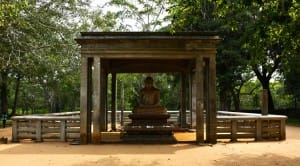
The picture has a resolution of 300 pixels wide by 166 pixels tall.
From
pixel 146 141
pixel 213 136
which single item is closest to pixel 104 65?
pixel 146 141

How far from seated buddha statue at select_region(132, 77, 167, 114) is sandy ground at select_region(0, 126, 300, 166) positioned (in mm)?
3189

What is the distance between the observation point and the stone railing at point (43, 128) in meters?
15.6

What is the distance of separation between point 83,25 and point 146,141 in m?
11.6

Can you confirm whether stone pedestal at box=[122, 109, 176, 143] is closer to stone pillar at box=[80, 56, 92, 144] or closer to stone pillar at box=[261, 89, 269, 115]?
stone pillar at box=[80, 56, 92, 144]

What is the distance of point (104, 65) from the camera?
1891 centimetres

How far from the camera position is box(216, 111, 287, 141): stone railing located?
51.8 feet

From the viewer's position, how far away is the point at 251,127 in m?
16.0

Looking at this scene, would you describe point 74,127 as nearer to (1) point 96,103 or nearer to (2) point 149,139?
(1) point 96,103

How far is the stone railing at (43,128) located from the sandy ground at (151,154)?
0.58m

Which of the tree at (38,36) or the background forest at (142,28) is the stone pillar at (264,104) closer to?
the background forest at (142,28)

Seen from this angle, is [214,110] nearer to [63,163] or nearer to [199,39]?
[199,39]

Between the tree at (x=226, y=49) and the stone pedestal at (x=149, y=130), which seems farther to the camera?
the tree at (x=226, y=49)

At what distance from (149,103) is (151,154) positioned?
602 cm

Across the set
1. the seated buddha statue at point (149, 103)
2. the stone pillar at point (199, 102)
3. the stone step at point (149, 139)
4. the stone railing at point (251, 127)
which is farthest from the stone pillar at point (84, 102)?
the stone railing at point (251, 127)
